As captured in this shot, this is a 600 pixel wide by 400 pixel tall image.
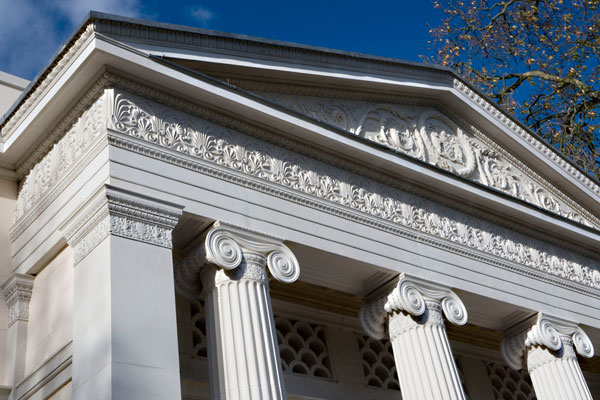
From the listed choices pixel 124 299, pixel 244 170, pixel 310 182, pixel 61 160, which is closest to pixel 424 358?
pixel 310 182

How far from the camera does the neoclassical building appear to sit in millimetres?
9047

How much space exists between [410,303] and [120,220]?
4632mm

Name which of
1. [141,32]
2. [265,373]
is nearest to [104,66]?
[141,32]

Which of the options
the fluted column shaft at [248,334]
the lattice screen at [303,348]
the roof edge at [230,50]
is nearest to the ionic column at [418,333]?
the lattice screen at [303,348]

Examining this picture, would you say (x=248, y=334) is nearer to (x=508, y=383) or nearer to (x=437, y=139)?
(x=437, y=139)

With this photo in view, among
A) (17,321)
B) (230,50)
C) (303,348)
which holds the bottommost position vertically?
(17,321)

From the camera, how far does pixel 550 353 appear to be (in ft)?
43.8

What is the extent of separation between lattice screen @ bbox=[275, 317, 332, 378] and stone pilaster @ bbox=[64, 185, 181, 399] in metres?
4.32

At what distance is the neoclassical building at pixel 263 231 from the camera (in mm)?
9047

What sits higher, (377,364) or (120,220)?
(377,364)

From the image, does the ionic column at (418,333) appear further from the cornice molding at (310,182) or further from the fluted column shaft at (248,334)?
the fluted column shaft at (248,334)

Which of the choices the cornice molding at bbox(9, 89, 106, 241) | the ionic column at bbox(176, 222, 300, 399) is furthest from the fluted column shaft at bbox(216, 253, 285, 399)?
the cornice molding at bbox(9, 89, 106, 241)

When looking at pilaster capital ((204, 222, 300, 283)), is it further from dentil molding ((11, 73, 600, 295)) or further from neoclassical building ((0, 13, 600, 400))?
dentil molding ((11, 73, 600, 295))

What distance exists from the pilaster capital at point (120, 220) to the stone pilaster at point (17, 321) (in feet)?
4.85
